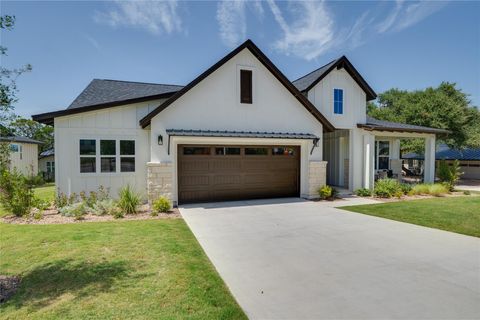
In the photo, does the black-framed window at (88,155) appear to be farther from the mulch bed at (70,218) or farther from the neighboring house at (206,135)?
the mulch bed at (70,218)

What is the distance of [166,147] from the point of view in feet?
34.7

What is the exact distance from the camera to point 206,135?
34.7 feet

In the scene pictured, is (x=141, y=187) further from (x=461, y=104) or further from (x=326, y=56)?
(x=461, y=104)

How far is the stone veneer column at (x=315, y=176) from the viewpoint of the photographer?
1276 cm

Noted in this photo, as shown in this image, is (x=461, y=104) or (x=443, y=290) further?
(x=461, y=104)

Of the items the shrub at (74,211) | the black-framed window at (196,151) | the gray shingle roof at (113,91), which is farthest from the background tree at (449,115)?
the shrub at (74,211)

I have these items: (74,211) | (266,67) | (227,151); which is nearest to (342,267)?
(227,151)

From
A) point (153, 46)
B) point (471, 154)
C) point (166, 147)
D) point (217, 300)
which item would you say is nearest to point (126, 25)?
point (153, 46)

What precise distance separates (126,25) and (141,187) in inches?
287

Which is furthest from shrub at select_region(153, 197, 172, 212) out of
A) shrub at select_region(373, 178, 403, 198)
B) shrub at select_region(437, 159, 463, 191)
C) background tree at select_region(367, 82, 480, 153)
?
background tree at select_region(367, 82, 480, 153)

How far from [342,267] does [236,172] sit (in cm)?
760

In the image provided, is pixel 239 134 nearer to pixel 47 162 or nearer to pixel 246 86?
pixel 246 86

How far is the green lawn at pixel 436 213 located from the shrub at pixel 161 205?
7.23m

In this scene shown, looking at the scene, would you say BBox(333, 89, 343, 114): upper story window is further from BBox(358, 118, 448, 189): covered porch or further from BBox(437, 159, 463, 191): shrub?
BBox(437, 159, 463, 191): shrub
